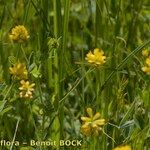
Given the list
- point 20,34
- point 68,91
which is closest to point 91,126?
point 68,91

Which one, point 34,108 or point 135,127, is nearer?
point 135,127

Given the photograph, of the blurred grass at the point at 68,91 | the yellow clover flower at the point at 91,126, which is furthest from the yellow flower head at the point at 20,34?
the yellow clover flower at the point at 91,126

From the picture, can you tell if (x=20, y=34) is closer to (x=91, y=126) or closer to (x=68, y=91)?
(x=68, y=91)

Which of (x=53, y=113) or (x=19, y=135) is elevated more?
(x=53, y=113)

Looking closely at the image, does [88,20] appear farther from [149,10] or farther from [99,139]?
[99,139]

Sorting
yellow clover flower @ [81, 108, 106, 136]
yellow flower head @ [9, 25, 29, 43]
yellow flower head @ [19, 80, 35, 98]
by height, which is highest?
yellow flower head @ [9, 25, 29, 43]

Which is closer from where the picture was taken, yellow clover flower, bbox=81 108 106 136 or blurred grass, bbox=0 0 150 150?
yellow clover flower, bbox=81 108 106 136

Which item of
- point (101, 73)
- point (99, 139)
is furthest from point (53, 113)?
point (101, 73)

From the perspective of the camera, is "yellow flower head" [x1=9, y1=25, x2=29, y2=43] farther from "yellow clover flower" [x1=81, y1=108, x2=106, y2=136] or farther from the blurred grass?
"yellow clover flower" [x1=81, y1=108, x2=106, y2=136]

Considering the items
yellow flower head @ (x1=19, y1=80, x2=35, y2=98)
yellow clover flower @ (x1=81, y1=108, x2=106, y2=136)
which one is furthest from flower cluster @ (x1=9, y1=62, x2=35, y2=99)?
yellow clover flower @ (x1=81, y1=108, x2=106, y2=136)

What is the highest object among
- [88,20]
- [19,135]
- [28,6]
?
[28,6]

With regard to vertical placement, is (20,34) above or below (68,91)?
above
